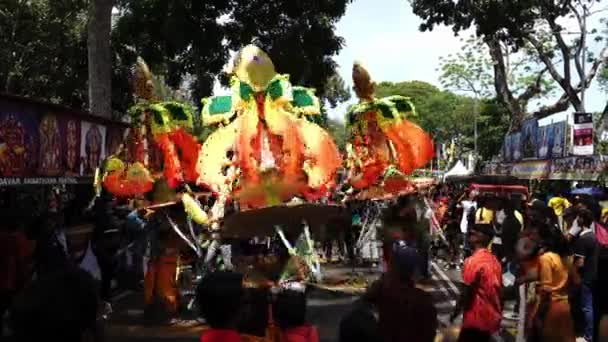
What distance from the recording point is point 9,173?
903 cm

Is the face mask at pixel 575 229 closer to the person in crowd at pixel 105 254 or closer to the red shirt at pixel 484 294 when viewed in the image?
Answer: the red shirt at pixel 484 294

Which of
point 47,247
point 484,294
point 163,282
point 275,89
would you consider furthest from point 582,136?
point 484,294

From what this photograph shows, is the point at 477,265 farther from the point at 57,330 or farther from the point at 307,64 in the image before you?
the point at 307,64

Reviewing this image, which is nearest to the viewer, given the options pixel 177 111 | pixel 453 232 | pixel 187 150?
pixel 177 111

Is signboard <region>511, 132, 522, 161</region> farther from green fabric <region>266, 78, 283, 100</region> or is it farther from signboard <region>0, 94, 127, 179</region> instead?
green fabric <region>266, 78, 283, 100</region>

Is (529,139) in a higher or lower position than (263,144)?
higher

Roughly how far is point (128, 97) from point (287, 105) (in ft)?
44.9

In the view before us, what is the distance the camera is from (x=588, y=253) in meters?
7.51

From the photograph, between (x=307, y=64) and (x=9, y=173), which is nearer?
(x=9, y=173)

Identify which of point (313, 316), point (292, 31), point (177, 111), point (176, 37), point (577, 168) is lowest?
point (313, 316)

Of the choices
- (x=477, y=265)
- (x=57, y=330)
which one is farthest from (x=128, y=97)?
(x=57, y=330)

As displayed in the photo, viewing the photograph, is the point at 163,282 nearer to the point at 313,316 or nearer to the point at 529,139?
the point at 313,316

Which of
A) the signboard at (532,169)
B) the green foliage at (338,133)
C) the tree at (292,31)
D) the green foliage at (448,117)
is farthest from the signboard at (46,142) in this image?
the green foliage at (448,117)

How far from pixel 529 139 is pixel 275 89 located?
62.2 ft
